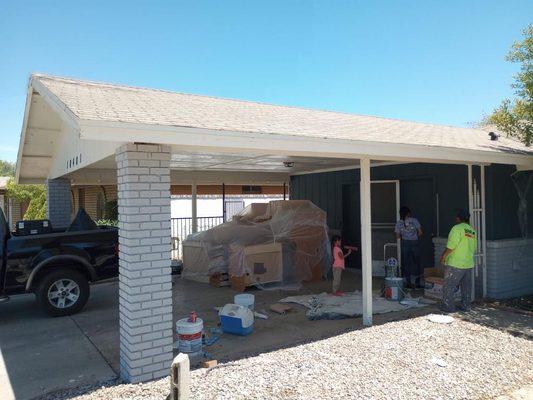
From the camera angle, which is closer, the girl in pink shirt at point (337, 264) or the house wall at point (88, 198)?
the girl in pink shirt at point (337, 264)

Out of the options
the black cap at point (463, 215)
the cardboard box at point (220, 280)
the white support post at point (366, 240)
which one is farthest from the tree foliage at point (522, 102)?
the cardboard box at point (220, 280)

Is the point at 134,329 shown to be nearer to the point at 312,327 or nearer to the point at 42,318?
the point at 312,327

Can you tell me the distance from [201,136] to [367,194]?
9.31 ft

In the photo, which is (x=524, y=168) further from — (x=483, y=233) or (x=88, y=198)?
(x=88, y=198)

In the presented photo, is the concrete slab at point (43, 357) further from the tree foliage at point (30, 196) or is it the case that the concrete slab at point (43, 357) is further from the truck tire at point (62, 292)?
the tree foliage at point (30, 196)

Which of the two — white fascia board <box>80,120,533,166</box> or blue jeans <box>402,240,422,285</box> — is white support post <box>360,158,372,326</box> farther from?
blue jeans <box>402,240,422,285</box>

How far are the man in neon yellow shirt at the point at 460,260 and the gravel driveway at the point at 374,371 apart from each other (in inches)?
47.4

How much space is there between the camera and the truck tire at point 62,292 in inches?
274

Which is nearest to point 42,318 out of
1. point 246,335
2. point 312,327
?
point 246,335

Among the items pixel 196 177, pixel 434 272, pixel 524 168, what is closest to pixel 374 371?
pixel 434 272

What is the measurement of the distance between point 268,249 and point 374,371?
4531 mm

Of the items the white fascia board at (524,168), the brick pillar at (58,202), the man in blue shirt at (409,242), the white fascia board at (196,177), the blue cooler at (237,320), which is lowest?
the blue cooler at (237,320)

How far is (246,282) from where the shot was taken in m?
8.80

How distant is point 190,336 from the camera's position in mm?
5039
